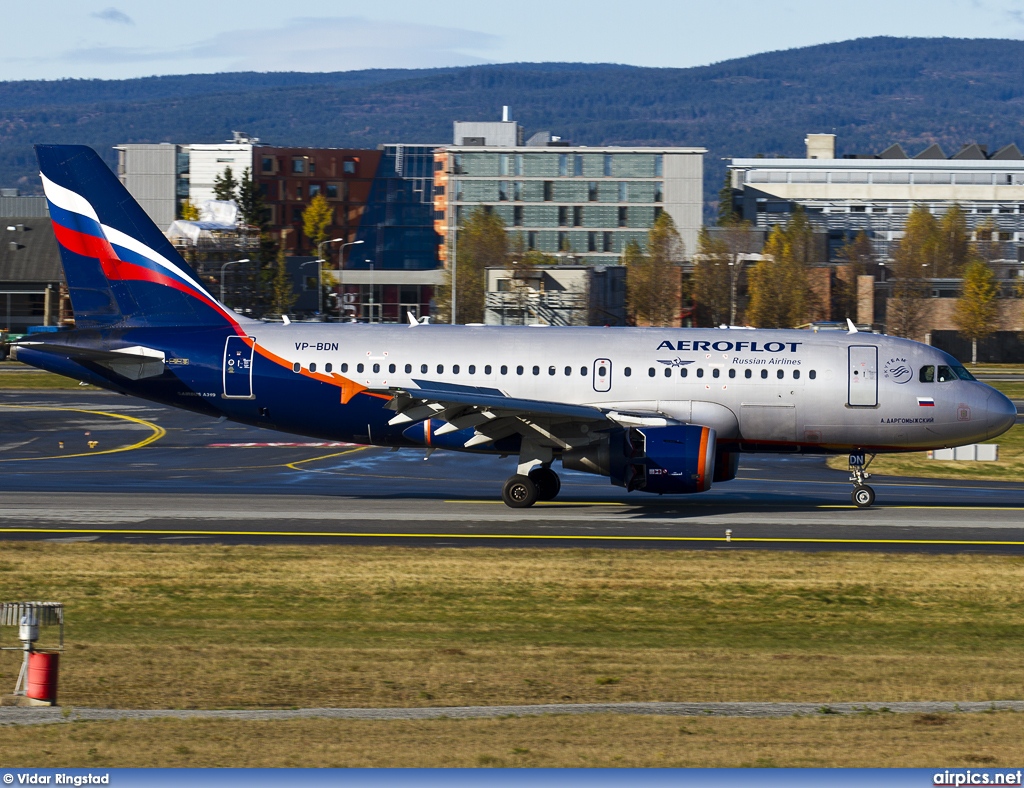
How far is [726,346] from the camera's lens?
1221 inches

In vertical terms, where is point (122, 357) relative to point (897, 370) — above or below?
above

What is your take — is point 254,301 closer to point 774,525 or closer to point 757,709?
point 774,525

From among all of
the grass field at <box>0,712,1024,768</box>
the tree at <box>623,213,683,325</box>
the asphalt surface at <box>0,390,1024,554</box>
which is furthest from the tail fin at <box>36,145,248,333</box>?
the tree at <box>623,213,683,325</box>

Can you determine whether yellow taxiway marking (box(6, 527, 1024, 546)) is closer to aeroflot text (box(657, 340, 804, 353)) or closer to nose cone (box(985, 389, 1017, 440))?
nose cone (box(985, 389, 1017, 440))

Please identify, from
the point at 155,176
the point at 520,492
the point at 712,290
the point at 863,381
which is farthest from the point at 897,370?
the point at 155,176

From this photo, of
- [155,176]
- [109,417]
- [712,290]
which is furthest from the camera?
[155,176]

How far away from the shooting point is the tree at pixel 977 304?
11400 cm

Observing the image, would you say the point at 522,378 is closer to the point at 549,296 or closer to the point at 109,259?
the point at 109,259

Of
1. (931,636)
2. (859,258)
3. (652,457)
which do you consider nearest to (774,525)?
(652,457)

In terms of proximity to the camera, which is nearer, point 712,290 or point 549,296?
point 549,296

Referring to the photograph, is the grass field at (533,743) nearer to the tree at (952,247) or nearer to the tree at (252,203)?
the tree at (952,247)

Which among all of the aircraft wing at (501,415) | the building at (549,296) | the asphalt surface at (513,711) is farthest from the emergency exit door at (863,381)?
the building at (549,296)
